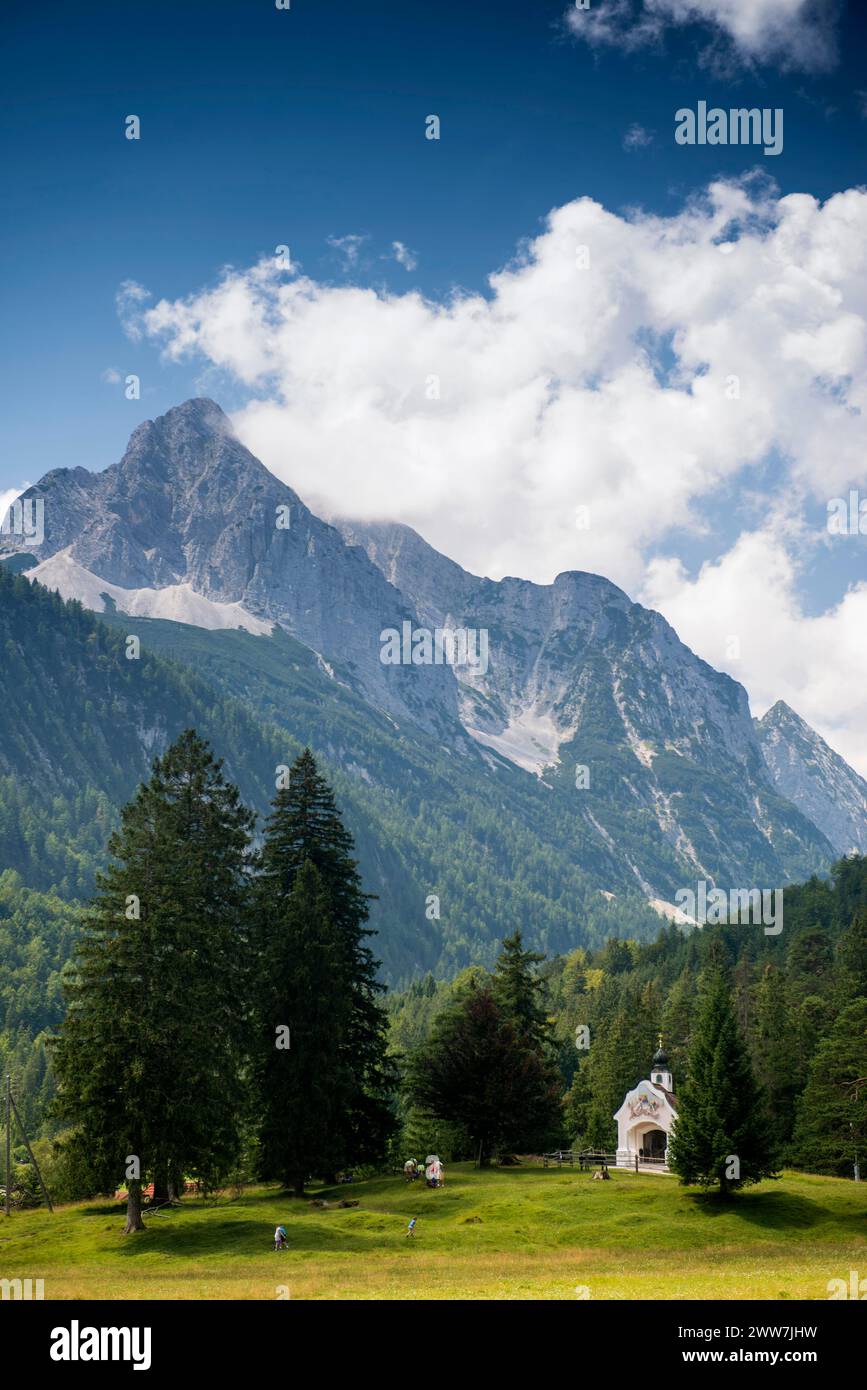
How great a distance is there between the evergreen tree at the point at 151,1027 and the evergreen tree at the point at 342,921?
6246mm

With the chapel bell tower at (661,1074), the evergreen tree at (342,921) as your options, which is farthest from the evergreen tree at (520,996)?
the evergreen tree at (342,921)

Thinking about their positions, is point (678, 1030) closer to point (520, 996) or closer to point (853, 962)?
point (853, 962)

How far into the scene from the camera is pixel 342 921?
64938 mm

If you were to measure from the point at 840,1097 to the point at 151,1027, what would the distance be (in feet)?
119

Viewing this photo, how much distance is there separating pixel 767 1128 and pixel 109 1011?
31.2 m

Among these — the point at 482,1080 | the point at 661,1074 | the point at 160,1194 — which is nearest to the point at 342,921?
the point at 482,1080

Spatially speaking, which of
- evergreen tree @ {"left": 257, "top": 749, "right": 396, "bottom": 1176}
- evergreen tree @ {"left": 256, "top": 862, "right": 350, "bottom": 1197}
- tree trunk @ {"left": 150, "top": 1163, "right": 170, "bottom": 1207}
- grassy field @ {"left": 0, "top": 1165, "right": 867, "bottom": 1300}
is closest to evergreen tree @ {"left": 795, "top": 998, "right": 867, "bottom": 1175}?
grassy field @ {"left": 0, "top": 1165, "right": 867, "bottom": 1300}

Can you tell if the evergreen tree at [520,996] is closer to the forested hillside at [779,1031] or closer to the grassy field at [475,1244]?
the forested hillside at [779,1031]

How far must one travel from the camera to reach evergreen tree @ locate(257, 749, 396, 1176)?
197 ft

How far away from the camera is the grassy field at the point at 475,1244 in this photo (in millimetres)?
33719

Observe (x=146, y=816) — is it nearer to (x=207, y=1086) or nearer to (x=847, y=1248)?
(x=207, y=1086)

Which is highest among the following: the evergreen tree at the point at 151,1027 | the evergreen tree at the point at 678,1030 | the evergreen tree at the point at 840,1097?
the evergreen tree at the point at 151,1027
